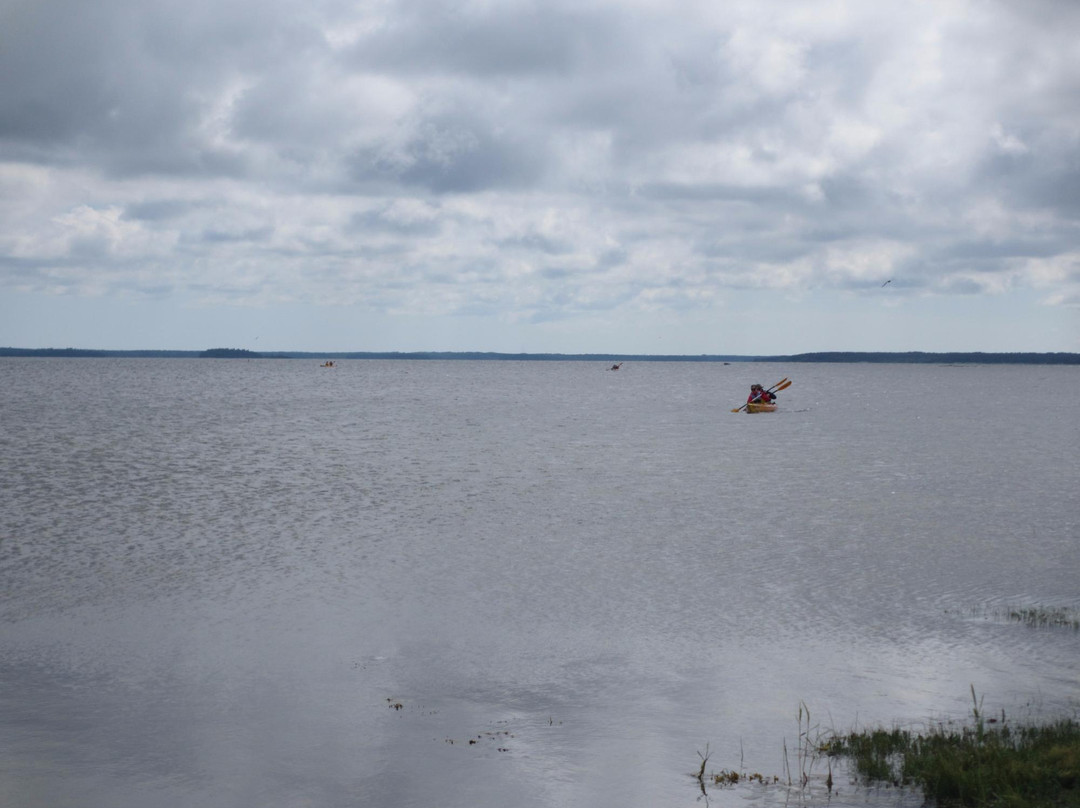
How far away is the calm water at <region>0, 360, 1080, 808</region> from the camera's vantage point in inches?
466

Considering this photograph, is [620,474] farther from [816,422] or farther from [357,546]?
[816,422]

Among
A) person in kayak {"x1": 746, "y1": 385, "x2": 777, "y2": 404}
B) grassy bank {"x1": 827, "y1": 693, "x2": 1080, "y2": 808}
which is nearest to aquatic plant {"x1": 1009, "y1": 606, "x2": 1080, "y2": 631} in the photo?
grassy bank {"x1": 827, "y1": 693, "x2": 1080, "y2": 808}

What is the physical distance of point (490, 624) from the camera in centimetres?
1864

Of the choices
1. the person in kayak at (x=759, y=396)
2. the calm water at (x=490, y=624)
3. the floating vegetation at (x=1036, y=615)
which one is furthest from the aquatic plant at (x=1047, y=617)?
the person in kayak at (x=759, y=396)

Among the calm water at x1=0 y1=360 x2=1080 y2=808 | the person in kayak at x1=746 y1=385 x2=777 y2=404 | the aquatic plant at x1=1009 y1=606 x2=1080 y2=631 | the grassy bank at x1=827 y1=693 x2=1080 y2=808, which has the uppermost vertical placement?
the person in kayak at x1=746 y1=385 x2=777 y2=404

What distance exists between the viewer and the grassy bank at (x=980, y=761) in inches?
384

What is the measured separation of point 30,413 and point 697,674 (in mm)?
79406

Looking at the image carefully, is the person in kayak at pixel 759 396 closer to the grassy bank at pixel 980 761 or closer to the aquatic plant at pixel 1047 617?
the aquatic plant at pixel 1047 617

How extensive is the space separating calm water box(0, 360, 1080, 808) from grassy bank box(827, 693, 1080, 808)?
0.76 meters

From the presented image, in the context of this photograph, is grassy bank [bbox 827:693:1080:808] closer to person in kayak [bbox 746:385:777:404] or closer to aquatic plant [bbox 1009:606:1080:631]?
aquatic plant [bbox 1009:606:1080:631]

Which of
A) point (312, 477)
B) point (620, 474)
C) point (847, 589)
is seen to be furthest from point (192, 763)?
point (620, 474)

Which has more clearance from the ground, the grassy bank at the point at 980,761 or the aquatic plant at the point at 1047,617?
the grassy bank at the point at 980,761

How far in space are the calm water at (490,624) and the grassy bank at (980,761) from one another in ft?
2.48

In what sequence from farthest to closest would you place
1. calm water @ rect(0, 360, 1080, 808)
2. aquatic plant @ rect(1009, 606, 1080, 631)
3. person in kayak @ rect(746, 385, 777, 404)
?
person in kayak @ rect(746, 385, 777, 404), aquatic plant @ rect(1009, 606, 1080, 631), calm water @ rect(0, 360, 1080, 808)
